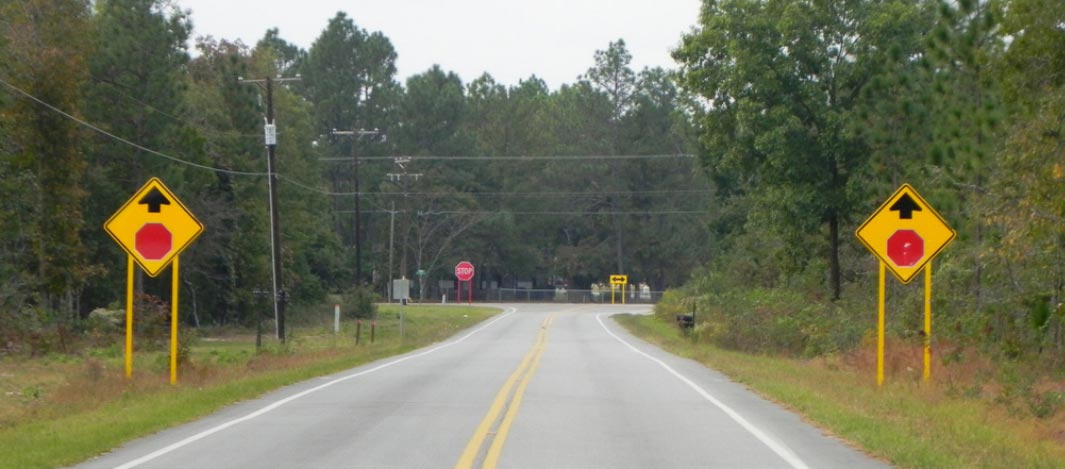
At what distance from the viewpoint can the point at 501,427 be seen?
15.4 metres

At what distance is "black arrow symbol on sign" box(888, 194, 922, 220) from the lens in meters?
19.8

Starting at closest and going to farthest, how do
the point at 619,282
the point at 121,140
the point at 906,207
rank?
the point at 906,207 → the point at 121,140 → the point at 619,282

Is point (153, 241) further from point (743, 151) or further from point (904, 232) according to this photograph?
point (743, 151)

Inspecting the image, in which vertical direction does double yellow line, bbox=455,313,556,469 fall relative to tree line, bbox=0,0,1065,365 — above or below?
below

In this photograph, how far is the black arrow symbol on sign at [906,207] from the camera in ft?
64.8

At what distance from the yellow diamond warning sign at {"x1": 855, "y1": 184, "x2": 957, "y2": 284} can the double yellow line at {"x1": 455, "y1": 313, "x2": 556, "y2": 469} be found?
6100mm

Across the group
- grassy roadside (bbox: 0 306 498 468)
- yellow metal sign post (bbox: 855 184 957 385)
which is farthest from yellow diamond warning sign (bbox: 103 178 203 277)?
yellow metal sign post (bbox: 855 184 957 385)

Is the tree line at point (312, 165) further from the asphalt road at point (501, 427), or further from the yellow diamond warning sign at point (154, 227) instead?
the asphalt road at point (501, 427)

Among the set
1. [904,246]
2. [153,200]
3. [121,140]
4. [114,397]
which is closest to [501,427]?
[114,397]

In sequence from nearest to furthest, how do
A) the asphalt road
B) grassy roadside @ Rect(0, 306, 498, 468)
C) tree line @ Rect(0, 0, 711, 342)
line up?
1. the asphalt road
2. grassy roadside @ Rect(0, 306, 498, 468)
3. tree line @ Rect(0, 0, 711, 342)

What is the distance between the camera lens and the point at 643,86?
102 m

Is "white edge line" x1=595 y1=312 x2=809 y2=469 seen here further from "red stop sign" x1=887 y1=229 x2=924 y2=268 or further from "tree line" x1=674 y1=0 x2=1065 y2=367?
"tree line" x1=674 y1=0 x2=1065 y2=367

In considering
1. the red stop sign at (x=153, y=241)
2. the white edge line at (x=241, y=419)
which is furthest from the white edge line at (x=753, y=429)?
the red stop sign at (x=153, y=241)

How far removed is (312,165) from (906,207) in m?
55.7
